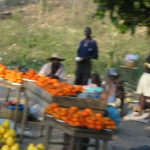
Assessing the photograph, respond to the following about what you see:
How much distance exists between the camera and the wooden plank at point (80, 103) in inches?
265

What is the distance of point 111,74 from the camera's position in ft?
36.5

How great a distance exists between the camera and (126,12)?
4668 mm

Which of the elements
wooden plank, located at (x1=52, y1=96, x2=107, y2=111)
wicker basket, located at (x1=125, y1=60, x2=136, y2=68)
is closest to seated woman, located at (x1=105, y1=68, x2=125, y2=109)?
wooden plank, located at (x1=52, y1=96, x2=107, y2=111)

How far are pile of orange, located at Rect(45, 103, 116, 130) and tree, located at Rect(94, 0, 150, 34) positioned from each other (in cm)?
144

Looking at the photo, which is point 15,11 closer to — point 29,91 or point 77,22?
point 77,22

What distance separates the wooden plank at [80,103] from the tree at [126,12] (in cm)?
192

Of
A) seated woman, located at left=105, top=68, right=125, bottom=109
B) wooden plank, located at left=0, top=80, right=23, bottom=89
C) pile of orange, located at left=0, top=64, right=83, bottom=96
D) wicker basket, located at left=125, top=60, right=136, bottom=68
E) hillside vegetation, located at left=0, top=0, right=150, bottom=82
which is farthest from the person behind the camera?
hillside vegetation, located at left=0, top=0, right=150, bottom=82

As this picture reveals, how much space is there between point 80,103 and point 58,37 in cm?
1514

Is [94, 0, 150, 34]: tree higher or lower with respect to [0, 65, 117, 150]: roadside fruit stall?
higher

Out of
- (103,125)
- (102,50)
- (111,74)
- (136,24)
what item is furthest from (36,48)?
(136,24)

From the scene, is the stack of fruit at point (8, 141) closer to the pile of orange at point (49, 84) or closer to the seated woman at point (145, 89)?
the pile of orange at point (49, 84)

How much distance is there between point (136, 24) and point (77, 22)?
1895cm

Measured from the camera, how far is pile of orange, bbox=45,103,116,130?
6.06 m

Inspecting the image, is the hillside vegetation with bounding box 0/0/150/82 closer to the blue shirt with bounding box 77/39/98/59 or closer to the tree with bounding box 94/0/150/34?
the blue shirt with bounding box 77/39/98/59
